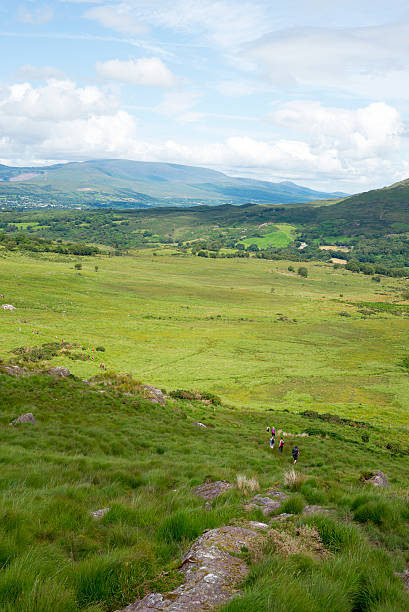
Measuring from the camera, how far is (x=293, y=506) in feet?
31.1

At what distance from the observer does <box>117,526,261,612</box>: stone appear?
4.71 metres

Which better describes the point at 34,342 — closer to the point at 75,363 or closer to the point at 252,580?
the point at 75,363

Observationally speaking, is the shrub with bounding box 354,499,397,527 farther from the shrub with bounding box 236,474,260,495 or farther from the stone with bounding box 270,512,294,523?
the shrub with bounding box 236,474,260,495

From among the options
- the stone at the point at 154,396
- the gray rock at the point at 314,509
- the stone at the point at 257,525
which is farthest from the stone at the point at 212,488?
the stone at the point at 154,396

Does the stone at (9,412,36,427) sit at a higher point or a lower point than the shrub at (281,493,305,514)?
lower

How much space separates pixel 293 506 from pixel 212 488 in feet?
11.5

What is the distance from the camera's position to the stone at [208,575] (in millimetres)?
4711

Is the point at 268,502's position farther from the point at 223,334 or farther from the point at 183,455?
the point at 223,334

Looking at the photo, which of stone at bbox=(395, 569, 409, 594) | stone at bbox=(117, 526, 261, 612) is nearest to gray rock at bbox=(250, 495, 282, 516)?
stone at bbox=(117, 526, 261, 612)

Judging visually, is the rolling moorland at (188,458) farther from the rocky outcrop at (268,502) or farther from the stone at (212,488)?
the stone at (212,488)

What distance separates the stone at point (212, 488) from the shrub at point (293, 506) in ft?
7.57

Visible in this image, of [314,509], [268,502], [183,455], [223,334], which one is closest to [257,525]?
[268,502]

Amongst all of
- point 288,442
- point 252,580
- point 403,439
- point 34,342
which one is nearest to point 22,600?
point 252,580

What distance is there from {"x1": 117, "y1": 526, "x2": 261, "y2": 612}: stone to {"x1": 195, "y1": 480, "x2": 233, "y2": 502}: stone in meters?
4.46
